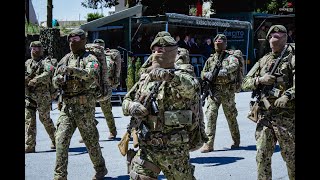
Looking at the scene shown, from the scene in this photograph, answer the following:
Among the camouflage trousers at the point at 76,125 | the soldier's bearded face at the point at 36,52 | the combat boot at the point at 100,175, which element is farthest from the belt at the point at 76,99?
the soldier's bearded face at the point at 36,52

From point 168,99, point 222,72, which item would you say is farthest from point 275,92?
point 222,72

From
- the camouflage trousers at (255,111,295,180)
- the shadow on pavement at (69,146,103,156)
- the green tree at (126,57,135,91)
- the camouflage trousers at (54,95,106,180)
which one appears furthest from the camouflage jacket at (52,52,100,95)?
the green tree at (126,57,135,91)

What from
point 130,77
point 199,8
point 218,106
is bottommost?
point 130,77

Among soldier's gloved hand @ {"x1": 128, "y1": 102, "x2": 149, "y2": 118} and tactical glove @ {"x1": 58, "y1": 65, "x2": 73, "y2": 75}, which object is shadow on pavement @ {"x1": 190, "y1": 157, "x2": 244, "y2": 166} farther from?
soldier's gloved hand @ {"x1": 128, "y1": 102, "x2": 149, "y2": 118}

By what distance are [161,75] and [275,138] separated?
2078 millimetres

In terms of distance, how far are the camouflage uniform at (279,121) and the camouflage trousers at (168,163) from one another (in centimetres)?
143

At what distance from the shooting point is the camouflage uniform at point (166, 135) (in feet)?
15.3

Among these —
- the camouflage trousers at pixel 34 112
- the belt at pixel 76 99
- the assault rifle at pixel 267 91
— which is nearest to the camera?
the assault rifle at pixel 267 91

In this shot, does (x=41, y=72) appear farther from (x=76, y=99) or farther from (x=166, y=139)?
(x=166, y=139)

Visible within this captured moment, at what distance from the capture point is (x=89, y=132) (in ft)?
22.1

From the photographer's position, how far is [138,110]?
464 centimetres

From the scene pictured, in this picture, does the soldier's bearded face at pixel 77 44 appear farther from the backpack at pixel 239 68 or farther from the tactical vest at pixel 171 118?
the backpack at pixel 239 68

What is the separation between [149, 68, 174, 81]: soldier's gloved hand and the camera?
4.44m

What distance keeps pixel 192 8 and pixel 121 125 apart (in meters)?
19.2
